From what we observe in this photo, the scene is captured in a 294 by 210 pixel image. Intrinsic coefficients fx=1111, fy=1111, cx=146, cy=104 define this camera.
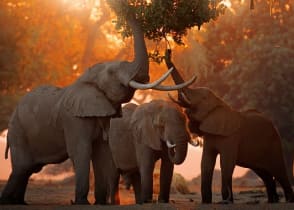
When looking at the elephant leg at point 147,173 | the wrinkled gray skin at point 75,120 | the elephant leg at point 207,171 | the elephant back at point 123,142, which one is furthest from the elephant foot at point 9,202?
the elephant back at point 123,142

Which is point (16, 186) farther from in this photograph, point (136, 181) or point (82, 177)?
point (136, 181)

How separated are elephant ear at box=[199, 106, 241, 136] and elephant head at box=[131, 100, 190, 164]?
0.50 metres

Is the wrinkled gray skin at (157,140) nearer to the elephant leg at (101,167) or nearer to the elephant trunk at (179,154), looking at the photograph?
the elephant trunk at (179,154)

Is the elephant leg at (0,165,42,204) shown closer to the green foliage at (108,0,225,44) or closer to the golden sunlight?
the green foliage at (108,0,225,44)

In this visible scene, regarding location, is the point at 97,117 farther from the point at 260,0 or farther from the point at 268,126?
the point at 260,0

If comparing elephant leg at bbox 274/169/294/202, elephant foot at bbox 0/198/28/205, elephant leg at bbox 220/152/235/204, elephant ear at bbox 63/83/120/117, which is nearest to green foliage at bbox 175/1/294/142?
elephant leg at bbox 274/169/294/202

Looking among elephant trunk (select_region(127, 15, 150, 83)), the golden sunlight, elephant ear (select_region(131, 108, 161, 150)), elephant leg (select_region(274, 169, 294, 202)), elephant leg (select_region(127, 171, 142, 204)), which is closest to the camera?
elephant trunk (select_region(127, 15, 150, 83))

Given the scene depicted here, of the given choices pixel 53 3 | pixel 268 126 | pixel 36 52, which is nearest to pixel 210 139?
pixel 268 126

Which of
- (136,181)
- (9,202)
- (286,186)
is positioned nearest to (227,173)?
(286,186)

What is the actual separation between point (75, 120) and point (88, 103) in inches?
17.3

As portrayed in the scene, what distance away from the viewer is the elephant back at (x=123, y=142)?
28.7m

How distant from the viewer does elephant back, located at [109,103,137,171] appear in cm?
2869

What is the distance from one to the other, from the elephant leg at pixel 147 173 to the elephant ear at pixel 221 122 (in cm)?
146

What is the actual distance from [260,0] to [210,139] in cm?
2272
